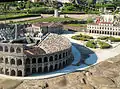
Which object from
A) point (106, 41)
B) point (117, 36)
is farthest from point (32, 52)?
point (117, 36)

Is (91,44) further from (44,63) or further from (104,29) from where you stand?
(44,63)

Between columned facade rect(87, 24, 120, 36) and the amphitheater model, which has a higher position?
the amphitheater model

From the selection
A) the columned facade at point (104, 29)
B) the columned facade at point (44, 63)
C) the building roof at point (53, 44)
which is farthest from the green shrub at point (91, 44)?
the columned facade at point (44, 63)

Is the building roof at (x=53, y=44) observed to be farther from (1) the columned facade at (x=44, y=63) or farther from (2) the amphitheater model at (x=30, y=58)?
(1) the columned facade at (x=44, y=63)

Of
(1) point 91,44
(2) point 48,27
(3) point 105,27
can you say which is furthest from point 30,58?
(3) point 105,27

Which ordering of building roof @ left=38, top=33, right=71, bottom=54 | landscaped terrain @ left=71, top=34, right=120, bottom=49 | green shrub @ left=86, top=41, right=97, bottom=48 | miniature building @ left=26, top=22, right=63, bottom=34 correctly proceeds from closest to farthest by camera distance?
building roof @ left=38, top=33, right=71, bottom=54 → green shrub @ left=86, top=41, right=97, bottom=48 → landscaped terrain @ left=71, top=34, right=120, bottom=49 → miniature building @ left=26, top=22, right=63, bottom=34

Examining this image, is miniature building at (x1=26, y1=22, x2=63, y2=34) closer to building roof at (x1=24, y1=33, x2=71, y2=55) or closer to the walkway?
the walkway

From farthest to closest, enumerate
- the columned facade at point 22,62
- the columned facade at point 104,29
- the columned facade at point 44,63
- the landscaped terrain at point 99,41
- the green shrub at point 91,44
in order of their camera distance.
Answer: the columned facade at point 104,29
the landscaped terrain at point 99,41
the green shrub at point 91,44
the columned facade at point 44,63
the columned facade at point 22,62

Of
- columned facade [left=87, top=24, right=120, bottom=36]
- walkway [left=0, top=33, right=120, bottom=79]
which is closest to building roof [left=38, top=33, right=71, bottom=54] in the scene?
walkway [left=0, top=33, right=120, bottom=79]
